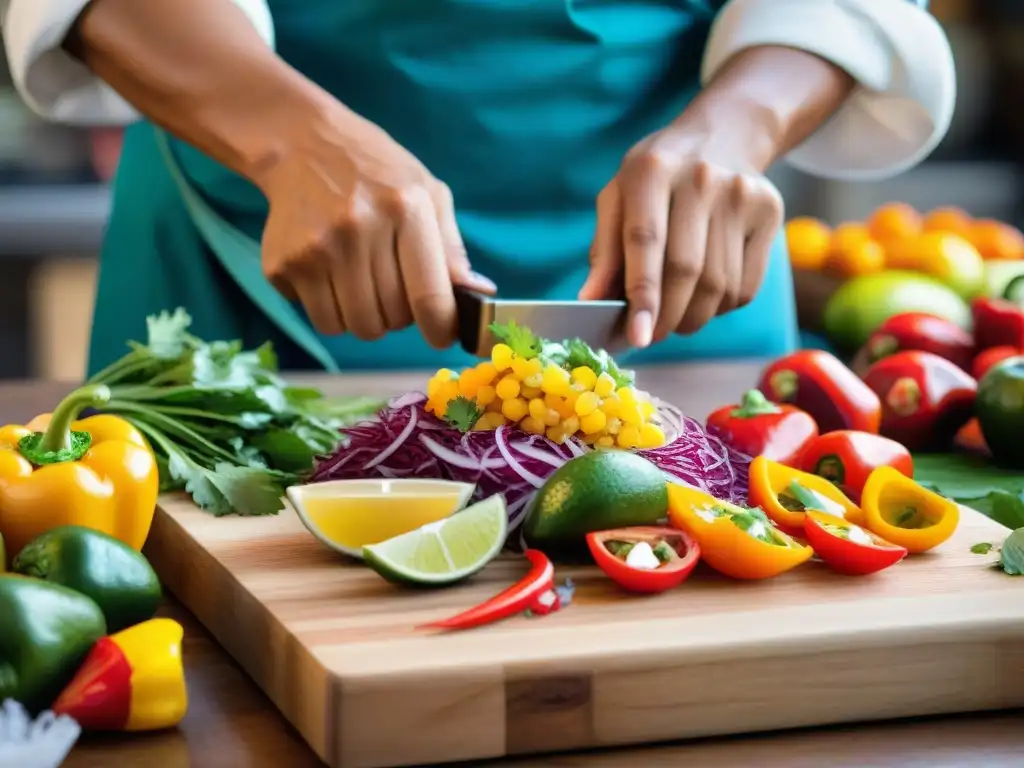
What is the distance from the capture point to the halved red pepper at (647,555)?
1.22 meters

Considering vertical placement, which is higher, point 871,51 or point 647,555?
point 871,51

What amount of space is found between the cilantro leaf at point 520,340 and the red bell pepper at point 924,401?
67cm

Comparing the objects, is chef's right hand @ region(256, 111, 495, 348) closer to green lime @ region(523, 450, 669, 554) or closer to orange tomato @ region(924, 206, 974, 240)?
green lime @ region(523, 450, 669, 554)

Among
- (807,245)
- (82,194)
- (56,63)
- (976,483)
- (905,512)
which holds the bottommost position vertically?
(82,194)

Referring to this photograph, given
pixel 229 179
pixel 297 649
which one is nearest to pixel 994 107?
pixel 229 179

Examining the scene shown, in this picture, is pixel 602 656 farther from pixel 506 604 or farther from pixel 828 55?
pixel 828 55

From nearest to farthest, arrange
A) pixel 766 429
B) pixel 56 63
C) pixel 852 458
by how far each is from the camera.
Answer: pixel 852 458, pixel 766 429, pixel 56 63

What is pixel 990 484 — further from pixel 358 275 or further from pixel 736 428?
pixel 358 275

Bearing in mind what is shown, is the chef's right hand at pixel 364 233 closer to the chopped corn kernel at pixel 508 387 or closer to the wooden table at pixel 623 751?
the chopped corn kernel at pixel 508 387


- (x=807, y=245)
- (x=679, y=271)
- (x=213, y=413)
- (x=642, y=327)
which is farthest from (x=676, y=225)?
(x=807, y=245)

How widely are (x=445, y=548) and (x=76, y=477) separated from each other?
34 centimetres

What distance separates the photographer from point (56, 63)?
2096mm

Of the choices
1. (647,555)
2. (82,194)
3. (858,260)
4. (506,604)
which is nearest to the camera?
(506,604)

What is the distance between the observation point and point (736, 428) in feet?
5.83
